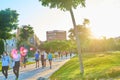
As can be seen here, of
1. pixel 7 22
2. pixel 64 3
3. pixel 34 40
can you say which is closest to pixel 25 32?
pixel 34 40

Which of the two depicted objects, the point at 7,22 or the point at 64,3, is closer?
the point at 64,3

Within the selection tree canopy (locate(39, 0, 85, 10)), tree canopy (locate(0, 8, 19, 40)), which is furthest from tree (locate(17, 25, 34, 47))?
tree canopy (locate(39, 0, 85, 10))

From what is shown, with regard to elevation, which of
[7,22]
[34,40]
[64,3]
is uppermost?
[34,40]

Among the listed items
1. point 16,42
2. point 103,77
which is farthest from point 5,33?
point 16,42

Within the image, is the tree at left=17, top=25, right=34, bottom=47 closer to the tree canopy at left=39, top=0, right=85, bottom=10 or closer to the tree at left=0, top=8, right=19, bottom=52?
the tree at left=0, top=8, right=19, bottom=52

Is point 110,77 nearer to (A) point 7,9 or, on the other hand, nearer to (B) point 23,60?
(B) point 23,60

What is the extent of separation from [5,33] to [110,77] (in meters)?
51.0

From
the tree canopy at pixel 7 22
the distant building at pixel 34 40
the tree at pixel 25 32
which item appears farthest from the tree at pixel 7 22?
the distant building at pixel 34 40

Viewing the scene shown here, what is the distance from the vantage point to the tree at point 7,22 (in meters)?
69.6

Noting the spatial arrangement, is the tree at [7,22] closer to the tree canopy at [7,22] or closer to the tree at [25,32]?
the tree canopy at [7,22]

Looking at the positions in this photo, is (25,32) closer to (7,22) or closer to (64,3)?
(7,22)

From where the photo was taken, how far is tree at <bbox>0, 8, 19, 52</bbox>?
69.6 meters

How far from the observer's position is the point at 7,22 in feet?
236

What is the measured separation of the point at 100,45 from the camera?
13162 cm
